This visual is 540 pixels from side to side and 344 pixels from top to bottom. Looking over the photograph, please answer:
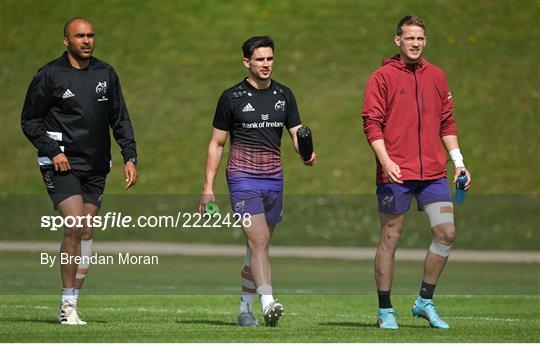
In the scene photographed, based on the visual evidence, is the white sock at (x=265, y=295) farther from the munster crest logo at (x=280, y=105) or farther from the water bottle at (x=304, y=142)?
the munster crest logo at (x=280, y=105)

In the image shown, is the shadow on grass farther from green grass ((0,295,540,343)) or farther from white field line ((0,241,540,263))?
white field line ((0,241,540,263))

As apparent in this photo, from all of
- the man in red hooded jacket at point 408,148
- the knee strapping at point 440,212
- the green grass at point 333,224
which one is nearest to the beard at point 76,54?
the man in red hooded jacket at point 408,148

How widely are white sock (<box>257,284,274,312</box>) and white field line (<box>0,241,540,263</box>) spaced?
1514 centimetres

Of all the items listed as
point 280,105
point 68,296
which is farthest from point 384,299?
point 68,296

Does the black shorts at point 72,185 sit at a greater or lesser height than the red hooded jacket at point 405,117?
lesser

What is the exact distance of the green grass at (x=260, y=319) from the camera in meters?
11.1

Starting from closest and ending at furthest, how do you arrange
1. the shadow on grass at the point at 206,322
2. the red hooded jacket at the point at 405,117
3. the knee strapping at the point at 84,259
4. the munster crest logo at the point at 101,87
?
the red hooded jacket at the point at 405,117
the munster crest logo at the point at 101,87
the knee strapping at the point at 84,259
the shadow on grass at the point at 206,322

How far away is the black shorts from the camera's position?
39.9 ft

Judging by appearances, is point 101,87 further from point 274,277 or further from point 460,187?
point 274,277

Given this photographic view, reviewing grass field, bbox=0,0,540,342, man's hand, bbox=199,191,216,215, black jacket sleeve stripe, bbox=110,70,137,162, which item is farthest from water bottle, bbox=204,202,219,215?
grass field, bbox=0,0,540,342

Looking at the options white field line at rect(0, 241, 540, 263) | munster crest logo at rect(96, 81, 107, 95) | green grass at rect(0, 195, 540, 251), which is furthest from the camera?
green grass at rect(0, 195, 540, 251)

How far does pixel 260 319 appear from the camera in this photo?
46.2ft

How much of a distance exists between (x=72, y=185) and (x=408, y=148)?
2964 mm

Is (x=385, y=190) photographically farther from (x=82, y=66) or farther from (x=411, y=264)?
(x=411, y=264)
